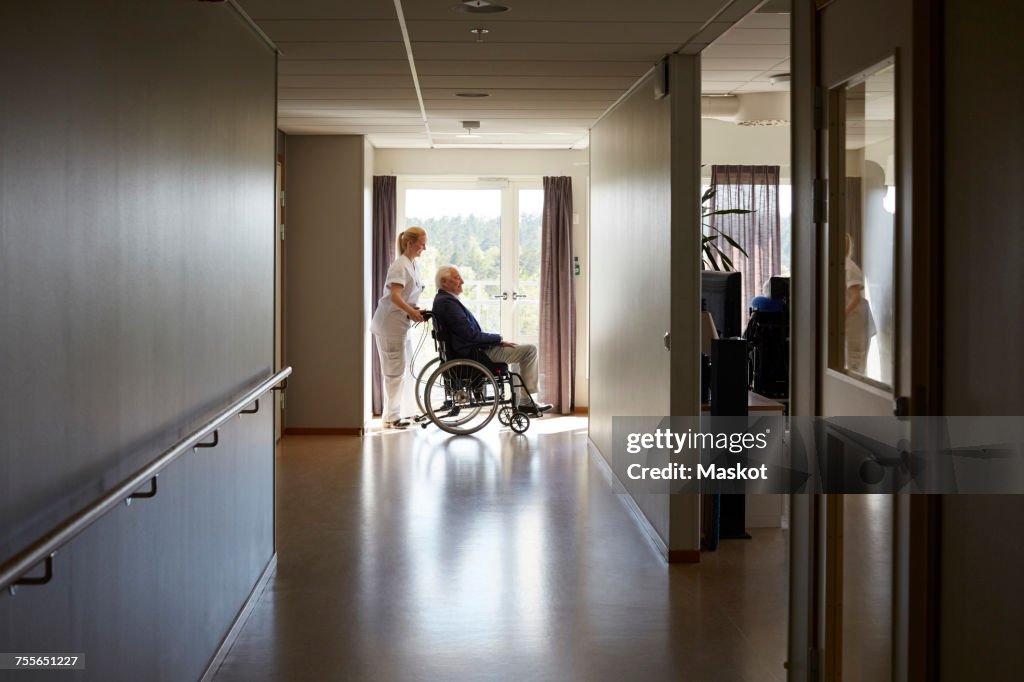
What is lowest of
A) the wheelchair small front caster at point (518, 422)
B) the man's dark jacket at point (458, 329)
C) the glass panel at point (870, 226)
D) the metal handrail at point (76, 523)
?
the wheelchair small front caster at point (518, 422)

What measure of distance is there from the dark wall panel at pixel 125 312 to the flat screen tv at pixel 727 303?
2.76 meters

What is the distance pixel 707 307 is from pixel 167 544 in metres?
3.78

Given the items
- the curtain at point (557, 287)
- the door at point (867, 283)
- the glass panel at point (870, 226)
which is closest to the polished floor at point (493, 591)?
the door at point (867, 283)

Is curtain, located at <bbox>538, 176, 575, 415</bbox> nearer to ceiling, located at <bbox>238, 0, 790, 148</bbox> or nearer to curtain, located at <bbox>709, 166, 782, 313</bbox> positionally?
curtain, located at <bbox>709, 166, 782, 313</bbox>

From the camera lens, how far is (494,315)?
10.7m

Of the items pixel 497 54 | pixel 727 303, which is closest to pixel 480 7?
pixel 497 54

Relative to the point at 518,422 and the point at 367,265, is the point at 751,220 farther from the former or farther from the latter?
the point at 367,265

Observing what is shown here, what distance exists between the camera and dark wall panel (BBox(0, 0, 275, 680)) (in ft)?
6.73

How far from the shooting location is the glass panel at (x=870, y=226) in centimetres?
256

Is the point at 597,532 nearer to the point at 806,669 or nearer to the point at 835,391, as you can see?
the point at 806,669

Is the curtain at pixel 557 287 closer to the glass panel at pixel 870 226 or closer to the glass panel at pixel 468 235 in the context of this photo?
the glass panel at pixel 468 235

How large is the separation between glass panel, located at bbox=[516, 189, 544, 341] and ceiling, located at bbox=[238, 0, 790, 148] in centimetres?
230

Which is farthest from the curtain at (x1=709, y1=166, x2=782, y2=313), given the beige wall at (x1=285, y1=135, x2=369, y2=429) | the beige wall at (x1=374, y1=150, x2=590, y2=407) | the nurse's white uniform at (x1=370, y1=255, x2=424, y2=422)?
the beige wall at (x1=285, y1=135, x2=369, y2=429)

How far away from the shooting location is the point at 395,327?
9.34 m
